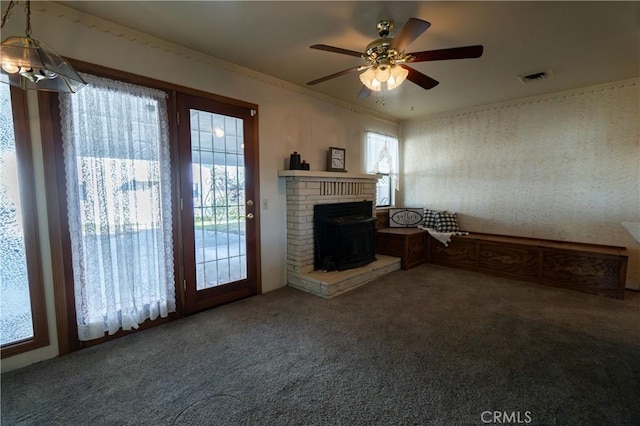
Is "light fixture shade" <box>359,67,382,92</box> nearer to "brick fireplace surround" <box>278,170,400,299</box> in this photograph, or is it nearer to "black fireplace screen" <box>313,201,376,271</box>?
"brick fireplace surround" <box>278,170,400,299</box>

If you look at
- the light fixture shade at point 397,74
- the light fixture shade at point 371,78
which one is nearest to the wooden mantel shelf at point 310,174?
the light fixture shade at point 371,78

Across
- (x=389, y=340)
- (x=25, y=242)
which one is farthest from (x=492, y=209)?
(x=25, y=242)

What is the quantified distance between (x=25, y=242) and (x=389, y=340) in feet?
9.44

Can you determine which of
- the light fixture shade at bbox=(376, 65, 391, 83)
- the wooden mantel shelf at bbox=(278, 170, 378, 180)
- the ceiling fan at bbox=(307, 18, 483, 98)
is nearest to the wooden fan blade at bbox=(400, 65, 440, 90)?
the ceiling fan at bbox=(307, 18, 483, 98)

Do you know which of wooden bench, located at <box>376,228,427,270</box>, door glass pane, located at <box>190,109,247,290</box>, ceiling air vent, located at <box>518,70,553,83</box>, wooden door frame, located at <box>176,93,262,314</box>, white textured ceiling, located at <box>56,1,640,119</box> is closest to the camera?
white textured ceiling, located at <box>56,1,640,119</box>

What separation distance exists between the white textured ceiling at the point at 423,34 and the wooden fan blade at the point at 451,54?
1.23ft

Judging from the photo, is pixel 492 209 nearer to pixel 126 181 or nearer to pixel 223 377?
pixel 223 377

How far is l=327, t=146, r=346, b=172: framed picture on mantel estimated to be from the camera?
13.7ft

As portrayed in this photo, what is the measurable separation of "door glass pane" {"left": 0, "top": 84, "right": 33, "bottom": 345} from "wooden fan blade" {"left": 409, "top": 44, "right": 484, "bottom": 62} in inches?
114

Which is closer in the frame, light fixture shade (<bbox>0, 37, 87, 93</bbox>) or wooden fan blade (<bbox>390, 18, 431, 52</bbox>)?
light fixture shade (<bbox>0, 37, 87, 93</bbox>)

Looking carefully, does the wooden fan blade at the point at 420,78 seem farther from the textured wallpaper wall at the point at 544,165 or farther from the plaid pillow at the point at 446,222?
the plaid pillow at the point at 446,222

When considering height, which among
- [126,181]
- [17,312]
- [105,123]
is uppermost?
[105,123]

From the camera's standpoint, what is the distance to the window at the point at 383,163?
5.02 meters

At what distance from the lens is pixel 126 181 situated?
2432 millimetres
